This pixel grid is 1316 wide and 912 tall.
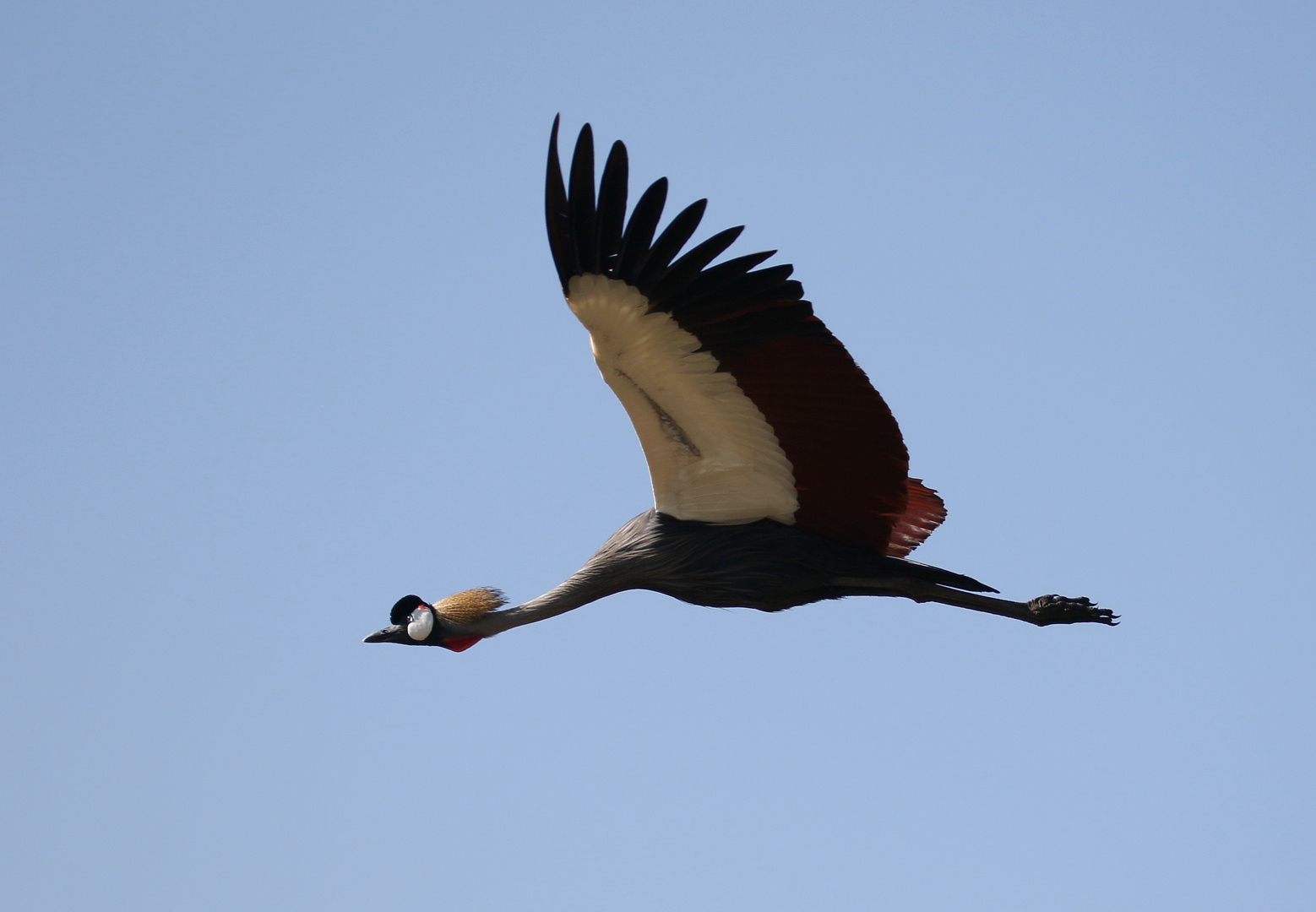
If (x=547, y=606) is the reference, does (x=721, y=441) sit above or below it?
above

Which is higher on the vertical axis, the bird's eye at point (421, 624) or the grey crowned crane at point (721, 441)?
the grey crowned crane at point (721, 441)

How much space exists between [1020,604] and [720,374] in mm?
2286

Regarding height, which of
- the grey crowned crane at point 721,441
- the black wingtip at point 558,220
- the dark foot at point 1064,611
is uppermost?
the black wingtip at point 558,220

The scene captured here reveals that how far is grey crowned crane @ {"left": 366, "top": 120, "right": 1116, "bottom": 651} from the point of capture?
7.58 meters

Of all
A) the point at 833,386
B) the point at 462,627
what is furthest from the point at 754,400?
the point at 462,627

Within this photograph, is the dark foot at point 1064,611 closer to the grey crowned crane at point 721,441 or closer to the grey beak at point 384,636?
the grey crowned crane at point 721,441

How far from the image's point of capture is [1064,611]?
8.41 meters

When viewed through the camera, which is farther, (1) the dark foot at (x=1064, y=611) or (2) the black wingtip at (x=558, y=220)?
(1) the dark foot at (x=1064, y=611)

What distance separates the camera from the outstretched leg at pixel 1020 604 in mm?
8414

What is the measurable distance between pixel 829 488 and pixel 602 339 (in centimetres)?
166

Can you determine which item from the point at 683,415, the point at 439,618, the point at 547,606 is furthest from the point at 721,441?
the point at 439,618

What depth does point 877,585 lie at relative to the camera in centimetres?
843

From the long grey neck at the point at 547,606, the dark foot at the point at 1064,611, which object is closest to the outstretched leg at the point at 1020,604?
the dark foot at the point at 1064,611

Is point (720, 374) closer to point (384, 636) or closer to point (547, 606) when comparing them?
point (547, 606)
